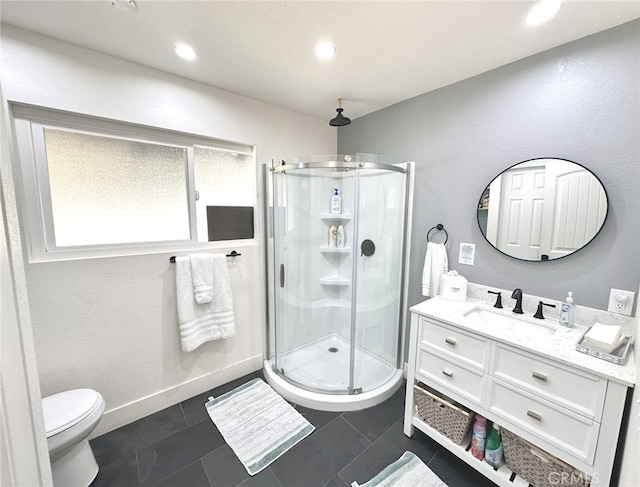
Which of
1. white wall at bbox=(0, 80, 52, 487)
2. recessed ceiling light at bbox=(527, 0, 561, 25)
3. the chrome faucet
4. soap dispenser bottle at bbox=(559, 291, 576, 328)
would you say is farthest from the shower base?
recessed ceiling light at bbox=(527, 0, 561, 25)

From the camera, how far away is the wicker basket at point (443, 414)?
4.91ft

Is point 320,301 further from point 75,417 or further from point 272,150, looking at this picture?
point 75,417

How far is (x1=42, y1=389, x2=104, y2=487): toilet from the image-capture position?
1254mm

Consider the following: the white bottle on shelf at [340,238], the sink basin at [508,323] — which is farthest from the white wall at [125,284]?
the sink basin at [508,323]

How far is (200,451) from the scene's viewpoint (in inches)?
63.9

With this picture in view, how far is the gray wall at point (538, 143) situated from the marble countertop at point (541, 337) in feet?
0.69

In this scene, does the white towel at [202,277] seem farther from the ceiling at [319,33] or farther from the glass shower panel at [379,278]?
the ceiling at [319,33]

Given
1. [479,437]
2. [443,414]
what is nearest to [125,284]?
[443,414]

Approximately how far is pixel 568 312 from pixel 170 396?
271cm

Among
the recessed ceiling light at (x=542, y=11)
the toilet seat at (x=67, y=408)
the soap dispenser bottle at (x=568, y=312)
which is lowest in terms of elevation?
the toilet seat at (x=67, y=408)

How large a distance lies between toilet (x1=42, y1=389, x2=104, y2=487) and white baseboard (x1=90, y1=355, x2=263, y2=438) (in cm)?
30

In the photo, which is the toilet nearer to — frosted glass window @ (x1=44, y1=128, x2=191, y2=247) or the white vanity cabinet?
frosted glass window @ (x1=44, y1=128, x2=191, y2=247)

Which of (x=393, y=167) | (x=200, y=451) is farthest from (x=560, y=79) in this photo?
(x=200, y=451)

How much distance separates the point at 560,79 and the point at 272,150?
1991 millimetres
